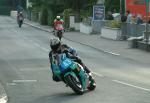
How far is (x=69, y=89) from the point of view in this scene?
15359 millimetres

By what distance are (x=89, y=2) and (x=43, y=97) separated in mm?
45405

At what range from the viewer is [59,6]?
2429 inches

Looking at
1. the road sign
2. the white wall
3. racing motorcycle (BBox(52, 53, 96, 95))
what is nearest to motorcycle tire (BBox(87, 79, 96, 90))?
racing motorcycle (BBox(52, 53, 96, 95))

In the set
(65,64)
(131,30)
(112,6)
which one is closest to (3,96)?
(65,64)

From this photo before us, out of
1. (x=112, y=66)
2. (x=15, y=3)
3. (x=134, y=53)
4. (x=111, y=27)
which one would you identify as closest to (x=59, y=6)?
(x=111, y=27)

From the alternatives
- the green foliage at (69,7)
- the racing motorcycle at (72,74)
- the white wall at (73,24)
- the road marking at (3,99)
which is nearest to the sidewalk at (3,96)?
the road marking at (3,99)

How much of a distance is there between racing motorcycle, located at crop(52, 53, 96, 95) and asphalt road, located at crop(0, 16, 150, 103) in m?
0.23

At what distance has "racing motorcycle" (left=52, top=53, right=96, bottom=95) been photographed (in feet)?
45.5

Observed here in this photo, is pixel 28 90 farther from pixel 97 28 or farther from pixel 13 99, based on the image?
pixel 97 28

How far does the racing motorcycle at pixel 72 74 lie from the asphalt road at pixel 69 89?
0.77 ft

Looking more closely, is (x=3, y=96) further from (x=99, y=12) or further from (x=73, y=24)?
(x=73, y=24)

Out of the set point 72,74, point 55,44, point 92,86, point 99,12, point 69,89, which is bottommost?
point 69,89

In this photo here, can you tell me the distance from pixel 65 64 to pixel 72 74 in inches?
11.2

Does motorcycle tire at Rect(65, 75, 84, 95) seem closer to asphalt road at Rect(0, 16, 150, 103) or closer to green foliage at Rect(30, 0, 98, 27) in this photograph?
asphalt road at Rect(0, 16, 150, 103)
